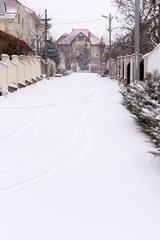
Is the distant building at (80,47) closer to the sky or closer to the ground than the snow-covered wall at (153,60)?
closer to the sky

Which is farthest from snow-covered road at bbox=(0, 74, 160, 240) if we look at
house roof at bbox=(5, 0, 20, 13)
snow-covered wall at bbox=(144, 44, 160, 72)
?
house roof at bbox=(5, 0, 20, 13)

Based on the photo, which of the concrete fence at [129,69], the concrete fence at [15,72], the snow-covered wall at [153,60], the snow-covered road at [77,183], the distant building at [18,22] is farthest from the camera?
the distant building at [18,22]

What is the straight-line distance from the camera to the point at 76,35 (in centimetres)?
9206

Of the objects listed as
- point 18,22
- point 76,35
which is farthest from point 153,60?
point 76,35

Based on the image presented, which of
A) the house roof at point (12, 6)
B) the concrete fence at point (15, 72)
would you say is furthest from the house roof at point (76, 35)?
the concrete fence at point (15, 72)

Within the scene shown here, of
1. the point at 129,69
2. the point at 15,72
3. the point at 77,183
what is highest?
the point at 129,69

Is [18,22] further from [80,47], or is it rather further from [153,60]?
[80,47]

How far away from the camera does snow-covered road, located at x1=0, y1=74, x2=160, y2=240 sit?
3.60m

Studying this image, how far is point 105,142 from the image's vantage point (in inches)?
288

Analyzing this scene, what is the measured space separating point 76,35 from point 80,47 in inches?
150

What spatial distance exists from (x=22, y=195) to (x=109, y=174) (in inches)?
57.6

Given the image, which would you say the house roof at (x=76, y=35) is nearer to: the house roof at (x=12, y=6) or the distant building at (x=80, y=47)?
the distant building at (x=80, y=47)

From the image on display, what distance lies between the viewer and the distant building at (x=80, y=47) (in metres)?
88.3

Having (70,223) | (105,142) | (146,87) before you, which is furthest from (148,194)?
(146,87)
